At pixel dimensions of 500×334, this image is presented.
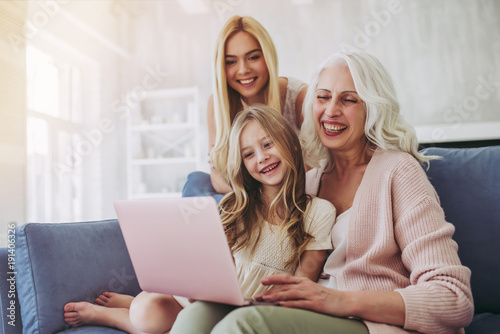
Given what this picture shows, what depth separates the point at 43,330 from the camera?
121 centimetres

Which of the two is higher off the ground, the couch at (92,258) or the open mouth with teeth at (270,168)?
the open mouth with teeth at (270,168)

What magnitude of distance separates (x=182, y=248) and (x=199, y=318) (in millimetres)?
139

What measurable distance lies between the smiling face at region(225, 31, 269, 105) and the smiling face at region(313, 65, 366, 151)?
609 mm

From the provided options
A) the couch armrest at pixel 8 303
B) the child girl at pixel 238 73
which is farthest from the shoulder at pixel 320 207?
the couch armrest at pixel 8 303

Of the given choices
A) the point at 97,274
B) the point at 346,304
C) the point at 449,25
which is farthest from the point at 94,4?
the point at 346,304

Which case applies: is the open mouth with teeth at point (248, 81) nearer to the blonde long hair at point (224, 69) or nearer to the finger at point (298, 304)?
the blonde long hair at point (224, 69)

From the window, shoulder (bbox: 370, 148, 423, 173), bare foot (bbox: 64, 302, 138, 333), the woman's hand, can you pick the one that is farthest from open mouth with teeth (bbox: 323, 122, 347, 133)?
the window

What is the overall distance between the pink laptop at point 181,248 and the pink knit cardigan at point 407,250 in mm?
329

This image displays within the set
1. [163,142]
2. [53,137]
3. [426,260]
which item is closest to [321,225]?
[426,260]

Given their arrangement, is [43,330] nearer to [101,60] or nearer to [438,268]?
[438,268]

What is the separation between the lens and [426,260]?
952 mm

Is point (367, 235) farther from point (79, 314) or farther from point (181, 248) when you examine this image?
point (79, 314)

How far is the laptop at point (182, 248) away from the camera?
81 centimetres

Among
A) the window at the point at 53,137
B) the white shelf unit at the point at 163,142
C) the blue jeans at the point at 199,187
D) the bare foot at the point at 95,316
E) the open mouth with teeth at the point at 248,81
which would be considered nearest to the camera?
the bare foot at the point at 95,316
